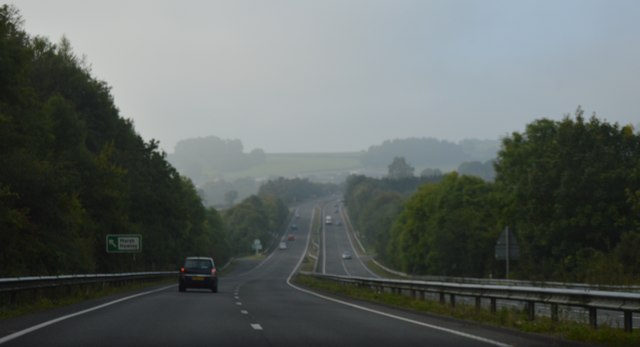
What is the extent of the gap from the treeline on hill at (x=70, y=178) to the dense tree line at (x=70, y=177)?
7cm

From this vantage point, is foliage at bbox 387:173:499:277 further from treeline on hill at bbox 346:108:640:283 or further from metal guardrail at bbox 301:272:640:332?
metal guardrail at bbox 301:272:640:332

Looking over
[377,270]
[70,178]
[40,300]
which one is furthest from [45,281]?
[377,270]

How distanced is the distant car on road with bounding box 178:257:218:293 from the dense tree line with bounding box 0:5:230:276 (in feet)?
22.2

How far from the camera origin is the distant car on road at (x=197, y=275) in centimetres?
4338

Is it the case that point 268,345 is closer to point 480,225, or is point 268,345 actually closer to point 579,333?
point 579,333

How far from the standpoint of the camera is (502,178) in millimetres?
99688

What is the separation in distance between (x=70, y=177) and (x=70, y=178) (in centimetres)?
71

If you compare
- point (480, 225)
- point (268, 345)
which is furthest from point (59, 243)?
point (480, 225)

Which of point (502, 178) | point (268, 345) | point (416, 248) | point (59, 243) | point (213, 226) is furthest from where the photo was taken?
point (213, 226)

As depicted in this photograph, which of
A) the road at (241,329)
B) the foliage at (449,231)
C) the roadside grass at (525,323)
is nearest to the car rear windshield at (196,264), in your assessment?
the roadside grass at (525,323)

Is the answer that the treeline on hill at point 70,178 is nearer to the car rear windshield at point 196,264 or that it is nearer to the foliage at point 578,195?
the car rear windshield at point 196,264

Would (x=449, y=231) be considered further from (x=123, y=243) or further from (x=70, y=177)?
(x=70, y=177)

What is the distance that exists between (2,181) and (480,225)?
61466 mm

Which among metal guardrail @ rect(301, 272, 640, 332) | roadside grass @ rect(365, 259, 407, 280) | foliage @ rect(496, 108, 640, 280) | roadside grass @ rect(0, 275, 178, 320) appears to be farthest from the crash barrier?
roadside grass @ rect(365, 259, 407, 280)
